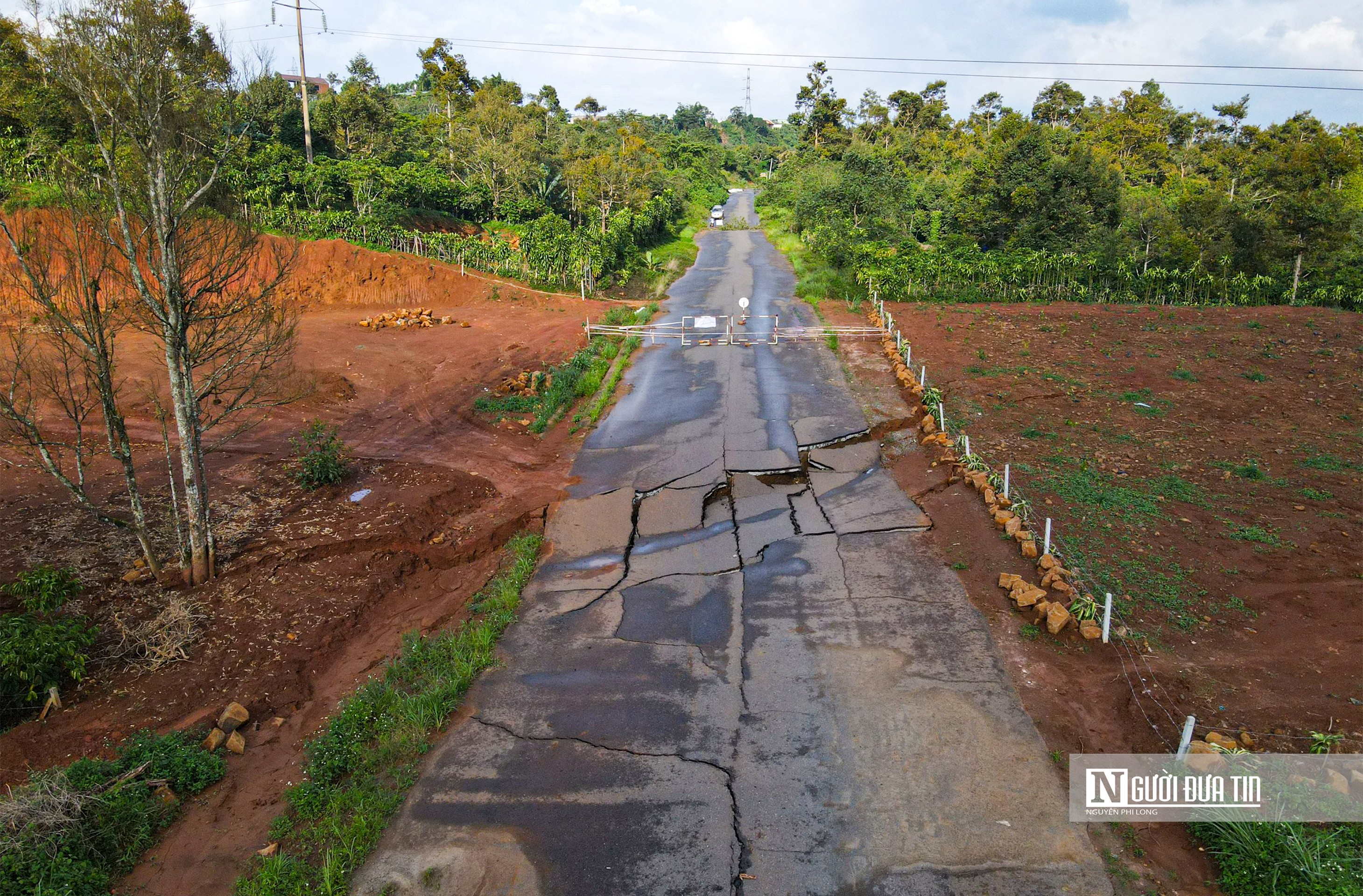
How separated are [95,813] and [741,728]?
547 centimetres

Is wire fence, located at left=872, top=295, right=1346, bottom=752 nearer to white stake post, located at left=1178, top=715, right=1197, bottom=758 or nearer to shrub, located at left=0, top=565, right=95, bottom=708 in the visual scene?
white stake post, located at left=1178, top=715, right=1197, bottom=758

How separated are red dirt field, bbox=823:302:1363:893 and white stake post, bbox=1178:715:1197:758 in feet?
1.43

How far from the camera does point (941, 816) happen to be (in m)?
6.74

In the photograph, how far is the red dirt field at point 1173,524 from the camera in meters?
7.63

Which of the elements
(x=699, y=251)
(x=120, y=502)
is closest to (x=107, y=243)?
(x=120, y=502)

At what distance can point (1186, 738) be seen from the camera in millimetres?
6820

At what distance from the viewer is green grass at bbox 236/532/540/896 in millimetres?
6293

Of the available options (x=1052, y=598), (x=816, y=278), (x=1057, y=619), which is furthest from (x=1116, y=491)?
(x=816, y=278)

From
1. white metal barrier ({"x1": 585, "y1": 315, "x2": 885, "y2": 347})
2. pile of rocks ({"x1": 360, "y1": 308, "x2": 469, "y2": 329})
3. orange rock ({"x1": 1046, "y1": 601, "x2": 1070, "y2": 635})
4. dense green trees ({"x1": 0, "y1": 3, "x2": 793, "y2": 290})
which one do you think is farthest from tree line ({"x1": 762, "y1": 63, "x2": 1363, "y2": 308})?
orange rock ({"x1": 1046, "y1": 601, "x2": 1070, "y2": 635})

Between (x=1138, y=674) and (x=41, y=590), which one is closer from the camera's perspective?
(x=1138, y=674)

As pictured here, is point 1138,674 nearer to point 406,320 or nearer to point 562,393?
point 562,393

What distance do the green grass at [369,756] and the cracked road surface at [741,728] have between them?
0.62 ft

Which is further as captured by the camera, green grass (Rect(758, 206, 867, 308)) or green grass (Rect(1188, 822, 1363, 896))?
green grass (Rect(758, 206, 867, 308))

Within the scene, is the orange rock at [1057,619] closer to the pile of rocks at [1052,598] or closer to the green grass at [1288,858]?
the pile of rocks at [1052,598]
